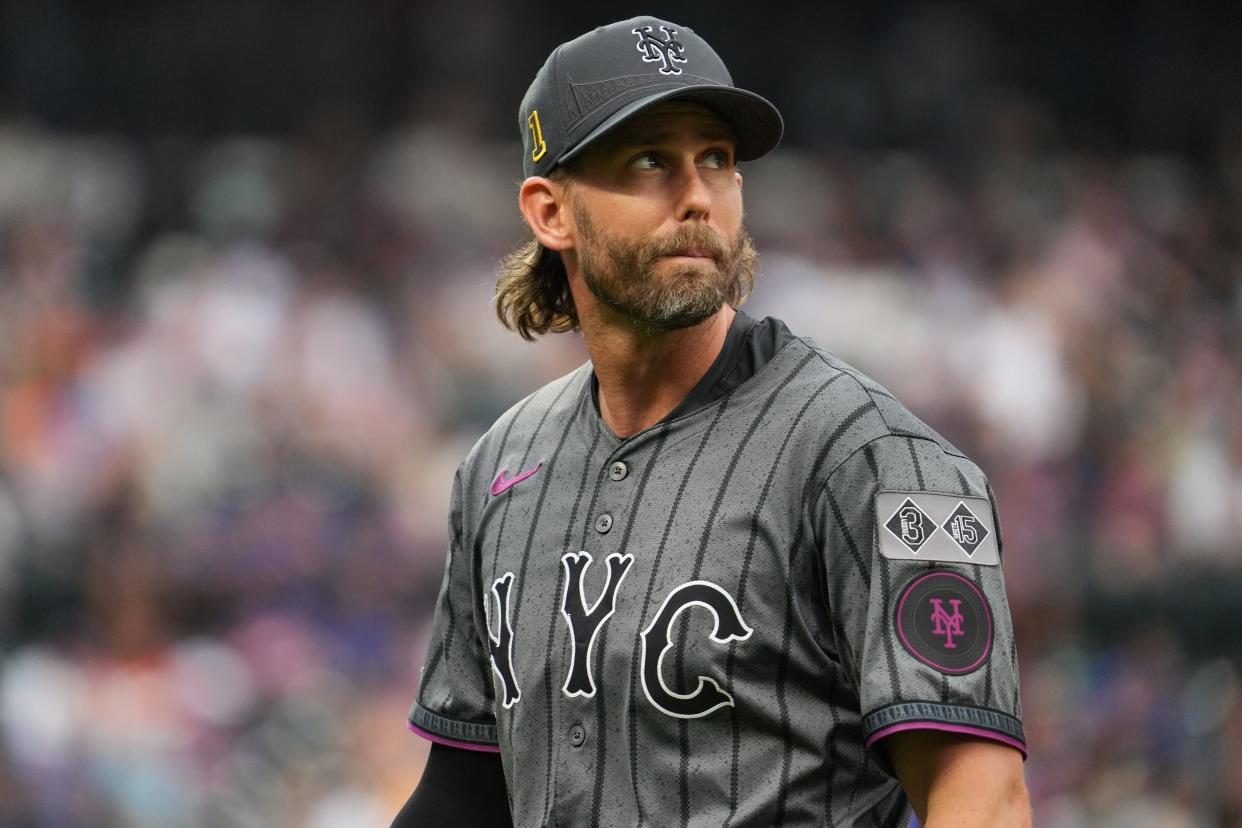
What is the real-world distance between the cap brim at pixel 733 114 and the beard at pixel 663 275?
0.16m

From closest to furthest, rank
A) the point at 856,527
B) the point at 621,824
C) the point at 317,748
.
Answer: the point at 856,527 → the point at 621,824 → the point at 317,748

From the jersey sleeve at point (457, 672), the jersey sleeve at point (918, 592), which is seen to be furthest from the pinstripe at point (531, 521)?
the jersey sleeve at point (918, 592)

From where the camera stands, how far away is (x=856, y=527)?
229 cm

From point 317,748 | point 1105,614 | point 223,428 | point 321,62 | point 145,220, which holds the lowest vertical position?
point 317,748

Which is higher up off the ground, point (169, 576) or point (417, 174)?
point (417, 174)

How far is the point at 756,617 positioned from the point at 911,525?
10.3 inches

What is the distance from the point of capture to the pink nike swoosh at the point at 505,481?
9.26 ft

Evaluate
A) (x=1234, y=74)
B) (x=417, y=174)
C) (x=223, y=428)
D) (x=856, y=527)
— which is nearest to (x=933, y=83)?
(x=1234, y=74)

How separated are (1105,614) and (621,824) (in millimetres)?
5778

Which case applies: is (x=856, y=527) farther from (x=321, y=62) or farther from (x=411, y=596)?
(x=321, y=62)

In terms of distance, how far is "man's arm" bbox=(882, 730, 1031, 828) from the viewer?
2.15m

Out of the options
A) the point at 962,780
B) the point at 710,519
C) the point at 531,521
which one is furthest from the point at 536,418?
the point at 962,780

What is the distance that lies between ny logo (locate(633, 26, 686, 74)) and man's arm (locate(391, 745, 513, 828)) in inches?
46.5

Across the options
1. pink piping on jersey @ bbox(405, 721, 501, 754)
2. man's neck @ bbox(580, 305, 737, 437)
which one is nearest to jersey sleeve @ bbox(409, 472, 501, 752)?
pink piping on jersey @ bbox(405, 721, 501, 754)
